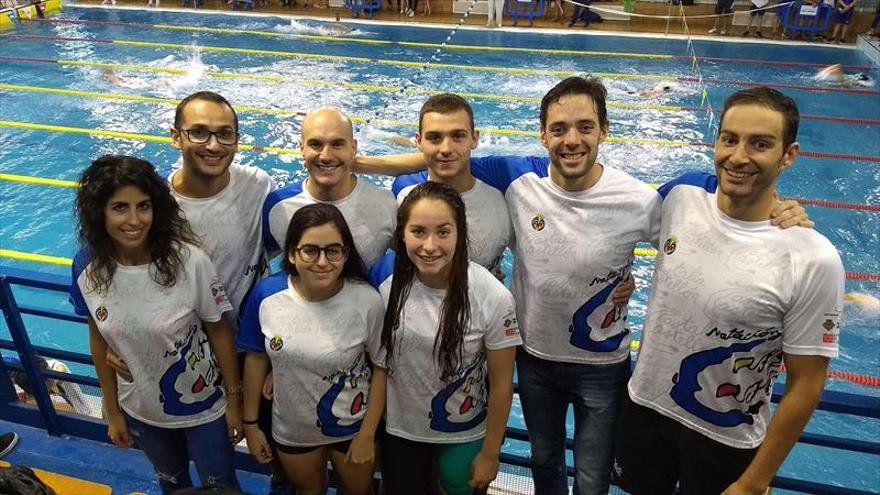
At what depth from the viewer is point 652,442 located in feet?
7.20

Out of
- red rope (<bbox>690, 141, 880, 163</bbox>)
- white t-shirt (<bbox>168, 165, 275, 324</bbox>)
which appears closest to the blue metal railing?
white t-shirt (<bbox>168, 165, 275, 324</bbox>)

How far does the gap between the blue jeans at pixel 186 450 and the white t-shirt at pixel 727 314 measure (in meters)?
1.60

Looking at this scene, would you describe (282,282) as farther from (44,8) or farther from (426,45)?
(44,8)

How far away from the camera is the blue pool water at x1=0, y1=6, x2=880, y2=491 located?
18.8 ft

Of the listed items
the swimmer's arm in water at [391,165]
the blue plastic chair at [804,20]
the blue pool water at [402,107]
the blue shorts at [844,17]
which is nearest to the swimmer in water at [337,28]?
the blue pool water at [402,107]

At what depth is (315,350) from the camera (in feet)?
6.83

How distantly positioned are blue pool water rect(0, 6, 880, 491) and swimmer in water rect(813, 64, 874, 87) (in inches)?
13.6

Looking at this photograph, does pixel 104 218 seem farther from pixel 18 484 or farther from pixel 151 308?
pixel 18 484

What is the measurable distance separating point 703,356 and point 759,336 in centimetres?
18

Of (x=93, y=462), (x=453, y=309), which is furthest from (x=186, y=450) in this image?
(x=453, y=309)

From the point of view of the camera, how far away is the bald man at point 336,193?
89.3 inches

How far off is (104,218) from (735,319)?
A: 6.90 feet

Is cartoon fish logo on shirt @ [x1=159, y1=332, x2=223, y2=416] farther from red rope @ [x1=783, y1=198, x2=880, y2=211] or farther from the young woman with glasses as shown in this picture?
red rope @ [x1=783, y1=198, x2=880, y2=211]

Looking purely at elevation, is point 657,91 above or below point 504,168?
below
